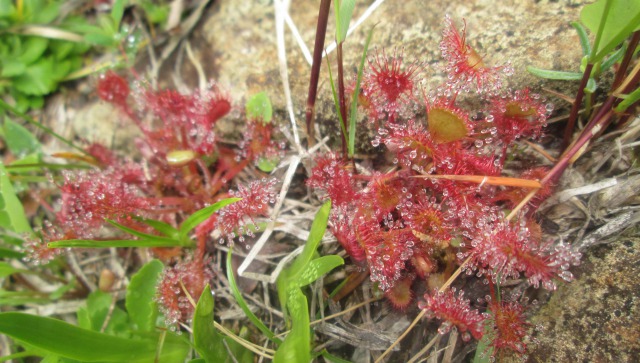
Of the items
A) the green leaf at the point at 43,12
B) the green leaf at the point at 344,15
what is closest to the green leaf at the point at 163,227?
the green leaf at the point at 344,15

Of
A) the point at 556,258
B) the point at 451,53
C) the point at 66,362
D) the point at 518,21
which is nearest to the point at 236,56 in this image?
the point at 451,53

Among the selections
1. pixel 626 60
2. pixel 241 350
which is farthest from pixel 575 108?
pixel 241 350

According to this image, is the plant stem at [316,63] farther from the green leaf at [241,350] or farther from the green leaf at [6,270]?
the green leaf at [6,270]

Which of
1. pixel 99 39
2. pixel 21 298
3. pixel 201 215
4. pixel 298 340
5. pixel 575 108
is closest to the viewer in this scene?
pixel 298 340

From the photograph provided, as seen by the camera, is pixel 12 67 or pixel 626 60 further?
pixel 12 67

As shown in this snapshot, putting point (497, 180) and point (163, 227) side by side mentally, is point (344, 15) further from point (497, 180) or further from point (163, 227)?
point (163, 227)

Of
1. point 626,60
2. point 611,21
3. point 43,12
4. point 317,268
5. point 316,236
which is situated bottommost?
point 317,268
